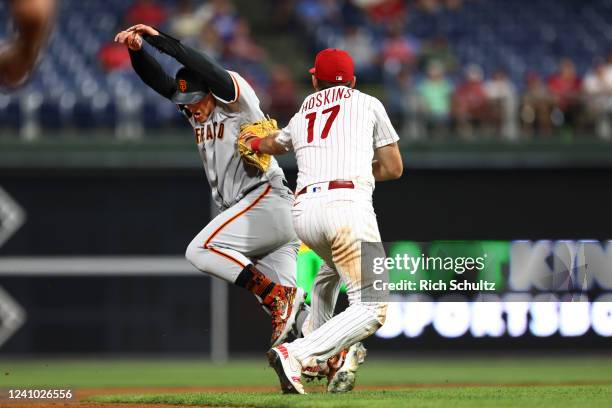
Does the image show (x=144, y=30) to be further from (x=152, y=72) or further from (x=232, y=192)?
(x=232, y=192)

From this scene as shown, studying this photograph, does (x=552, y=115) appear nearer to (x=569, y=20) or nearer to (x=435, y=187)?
(x=435, y=187)

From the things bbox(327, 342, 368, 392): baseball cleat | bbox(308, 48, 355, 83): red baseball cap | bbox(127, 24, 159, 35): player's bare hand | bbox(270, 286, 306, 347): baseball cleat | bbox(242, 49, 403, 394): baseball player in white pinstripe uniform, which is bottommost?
bbox(327, 342, 368, 392): baseball cleat

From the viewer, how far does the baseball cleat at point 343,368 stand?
22.2ft

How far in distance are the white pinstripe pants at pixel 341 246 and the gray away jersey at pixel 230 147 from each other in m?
0.80

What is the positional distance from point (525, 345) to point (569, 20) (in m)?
5.62

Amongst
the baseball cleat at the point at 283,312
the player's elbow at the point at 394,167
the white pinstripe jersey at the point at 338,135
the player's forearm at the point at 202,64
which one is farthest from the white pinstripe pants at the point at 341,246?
the player's forearm at the point at 202,64

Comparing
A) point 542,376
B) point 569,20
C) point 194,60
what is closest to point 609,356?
point 542,376

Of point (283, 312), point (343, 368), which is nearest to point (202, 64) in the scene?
point (283, 312)

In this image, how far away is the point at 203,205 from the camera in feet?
45.9

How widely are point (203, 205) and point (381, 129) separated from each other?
25.4 feet

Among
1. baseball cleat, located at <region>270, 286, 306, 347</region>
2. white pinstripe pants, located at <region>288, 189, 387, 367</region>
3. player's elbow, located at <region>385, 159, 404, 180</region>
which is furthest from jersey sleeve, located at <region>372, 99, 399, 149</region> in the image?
baseball cleat, located at <region>270, 286, 306, 347</region>

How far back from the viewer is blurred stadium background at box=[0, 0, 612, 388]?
13.6 meters

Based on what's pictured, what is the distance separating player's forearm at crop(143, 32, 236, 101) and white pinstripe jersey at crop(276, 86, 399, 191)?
59 centimetres

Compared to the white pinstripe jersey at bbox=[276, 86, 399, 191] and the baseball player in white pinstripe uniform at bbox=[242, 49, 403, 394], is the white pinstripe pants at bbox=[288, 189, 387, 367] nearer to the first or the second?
the baseball player in white pinstripe uniform at bbox=[242, 49, 403, 394]
